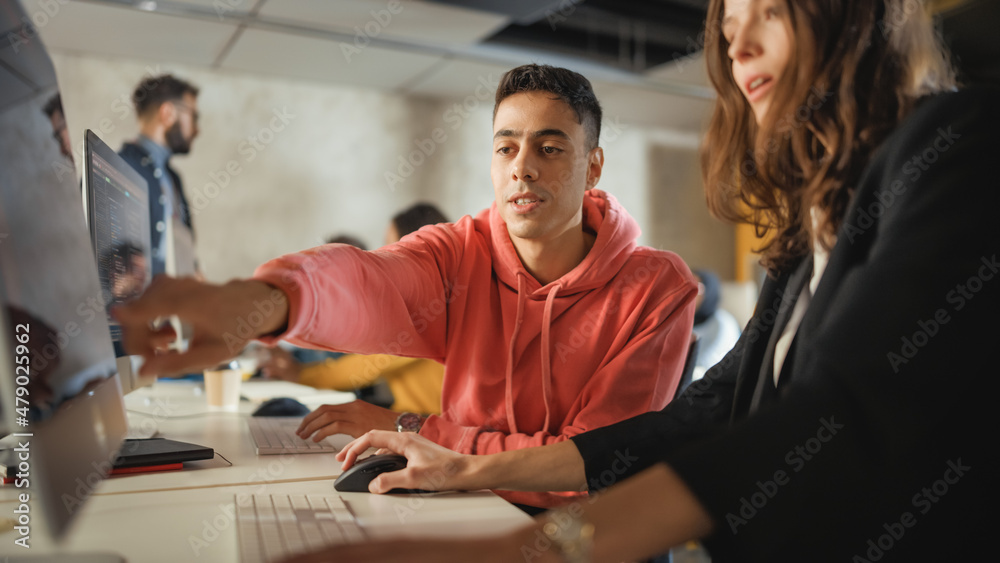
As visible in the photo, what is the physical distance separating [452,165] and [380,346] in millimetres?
4875

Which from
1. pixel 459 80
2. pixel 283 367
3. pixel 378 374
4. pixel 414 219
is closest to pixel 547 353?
pixel 378 374

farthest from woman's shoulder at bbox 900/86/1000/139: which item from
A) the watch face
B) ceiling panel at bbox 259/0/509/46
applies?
ceiling panel at bbox 259/0/509/46

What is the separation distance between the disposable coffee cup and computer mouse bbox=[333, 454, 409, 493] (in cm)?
86

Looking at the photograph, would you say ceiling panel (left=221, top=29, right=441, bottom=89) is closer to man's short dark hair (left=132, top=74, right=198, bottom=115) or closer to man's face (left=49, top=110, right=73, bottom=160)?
man's short dark hair (left=132, top=74, right=198, bottom=115)

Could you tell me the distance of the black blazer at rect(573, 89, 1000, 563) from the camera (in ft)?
1.75

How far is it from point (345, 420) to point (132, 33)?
4046 mm

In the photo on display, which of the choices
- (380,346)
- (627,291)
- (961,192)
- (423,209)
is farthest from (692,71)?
(961,192)

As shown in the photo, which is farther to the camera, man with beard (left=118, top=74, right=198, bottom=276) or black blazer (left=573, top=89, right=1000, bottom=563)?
man with beard (left=118, top=74, right=198, bottom=276)

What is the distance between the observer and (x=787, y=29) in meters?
0.71

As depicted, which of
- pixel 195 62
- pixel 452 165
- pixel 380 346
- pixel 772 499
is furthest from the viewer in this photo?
pixel 452 165

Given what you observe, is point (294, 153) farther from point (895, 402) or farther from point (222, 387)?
point (895, 402)

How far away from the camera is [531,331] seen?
1325 mm

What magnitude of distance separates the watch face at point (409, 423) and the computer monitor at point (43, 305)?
0.55 metres

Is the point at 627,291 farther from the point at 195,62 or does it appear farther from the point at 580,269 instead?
the point at 195,62
